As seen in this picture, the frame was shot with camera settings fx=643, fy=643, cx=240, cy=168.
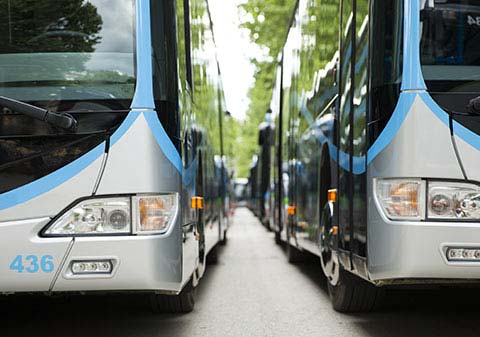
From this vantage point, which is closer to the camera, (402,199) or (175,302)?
(402,199)

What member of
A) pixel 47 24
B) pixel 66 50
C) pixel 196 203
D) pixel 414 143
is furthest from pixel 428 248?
pixel 47 24

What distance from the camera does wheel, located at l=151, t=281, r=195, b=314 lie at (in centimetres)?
547

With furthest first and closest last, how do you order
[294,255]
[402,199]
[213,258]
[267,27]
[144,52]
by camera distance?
1. [267,27]
2. [213,258]
3. [294,255]
4. [144,52]
5. [402,199]

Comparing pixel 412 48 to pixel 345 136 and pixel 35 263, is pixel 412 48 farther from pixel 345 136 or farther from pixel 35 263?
pixel 35 263

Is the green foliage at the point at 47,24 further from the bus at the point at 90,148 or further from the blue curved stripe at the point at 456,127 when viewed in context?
the blue curved stripe at the point at 456,127

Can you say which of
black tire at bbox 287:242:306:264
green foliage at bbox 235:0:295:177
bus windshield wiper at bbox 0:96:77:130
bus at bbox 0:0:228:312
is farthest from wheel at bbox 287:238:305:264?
green foliage at bbox 235:0:295:177

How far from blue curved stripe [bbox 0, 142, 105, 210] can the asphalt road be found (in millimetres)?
1596

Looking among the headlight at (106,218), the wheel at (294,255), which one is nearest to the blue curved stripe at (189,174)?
the headlight at (106,218)

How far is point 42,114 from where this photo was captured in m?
3.95

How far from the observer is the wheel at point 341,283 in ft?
17.5

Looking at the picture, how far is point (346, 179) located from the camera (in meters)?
4.73

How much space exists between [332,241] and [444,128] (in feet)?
5.74

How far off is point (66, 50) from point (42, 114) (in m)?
0.51

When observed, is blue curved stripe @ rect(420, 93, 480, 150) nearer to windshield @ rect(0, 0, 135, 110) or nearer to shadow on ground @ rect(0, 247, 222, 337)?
windshield @ rect(0, 0, 135, 110)
